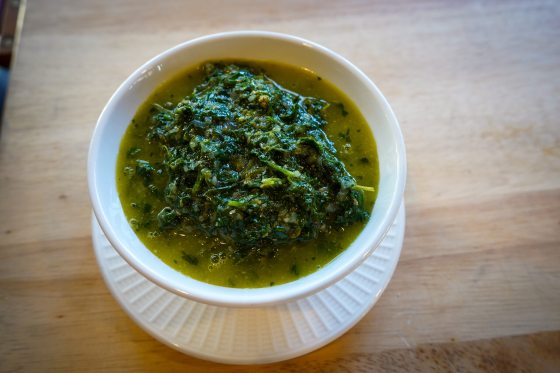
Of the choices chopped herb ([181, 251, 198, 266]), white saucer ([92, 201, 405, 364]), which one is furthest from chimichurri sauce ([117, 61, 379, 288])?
white saucer ([92, 201, 405, 364])

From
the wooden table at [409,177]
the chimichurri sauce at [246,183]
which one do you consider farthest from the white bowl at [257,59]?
the wooden table at [409,177]

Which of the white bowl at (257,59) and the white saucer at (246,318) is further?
the white saucer at (246,318)

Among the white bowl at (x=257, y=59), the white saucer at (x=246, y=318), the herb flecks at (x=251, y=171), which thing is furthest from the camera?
the white saucer at (x=246, y=318)

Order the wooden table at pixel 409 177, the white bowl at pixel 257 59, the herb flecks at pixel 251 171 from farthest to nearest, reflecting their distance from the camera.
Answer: the wooden table at pixel 409 177, the herb flecks at pixel 251 171, the white bowl at pixel 257 59

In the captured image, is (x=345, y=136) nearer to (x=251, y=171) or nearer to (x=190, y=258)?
(x=251, y=171)

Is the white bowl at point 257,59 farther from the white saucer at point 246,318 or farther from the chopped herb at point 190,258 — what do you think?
the white saucer at point 246,318

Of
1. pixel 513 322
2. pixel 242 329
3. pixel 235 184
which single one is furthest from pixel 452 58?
pixel 242 329

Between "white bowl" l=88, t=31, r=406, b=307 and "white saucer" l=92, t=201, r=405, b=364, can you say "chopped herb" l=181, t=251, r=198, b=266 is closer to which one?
"white bowl" l=88, t=31, r=406, b=307
